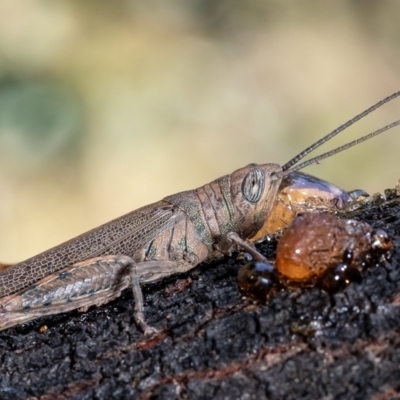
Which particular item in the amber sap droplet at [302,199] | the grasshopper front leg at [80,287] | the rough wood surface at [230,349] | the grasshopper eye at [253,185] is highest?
the grasshopper eye at [253,185]

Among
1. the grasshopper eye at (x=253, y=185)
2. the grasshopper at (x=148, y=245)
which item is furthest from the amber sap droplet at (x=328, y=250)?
the grasshopper eye at (x=253, y=185)

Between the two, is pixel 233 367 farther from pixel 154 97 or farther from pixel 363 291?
pixel 154 97

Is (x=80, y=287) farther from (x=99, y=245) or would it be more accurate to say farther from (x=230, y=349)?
(x=230, y=349)

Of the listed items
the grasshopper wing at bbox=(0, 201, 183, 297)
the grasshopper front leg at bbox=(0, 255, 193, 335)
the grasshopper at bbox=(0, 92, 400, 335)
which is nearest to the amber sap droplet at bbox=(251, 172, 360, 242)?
the grasshopper at bbox=(0, 92, 400, 335)

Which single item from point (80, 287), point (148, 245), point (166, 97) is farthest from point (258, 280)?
point (166, 97)

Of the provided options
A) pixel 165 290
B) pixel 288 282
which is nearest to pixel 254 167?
pixel 165 290

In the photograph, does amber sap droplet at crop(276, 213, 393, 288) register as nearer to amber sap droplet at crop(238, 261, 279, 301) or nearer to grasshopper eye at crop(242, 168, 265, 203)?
amber sap droplet at crop(238, 261, 279, 301)

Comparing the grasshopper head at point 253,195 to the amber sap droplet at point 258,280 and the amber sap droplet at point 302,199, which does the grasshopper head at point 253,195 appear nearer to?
the amber sap droplet at point 302,199
